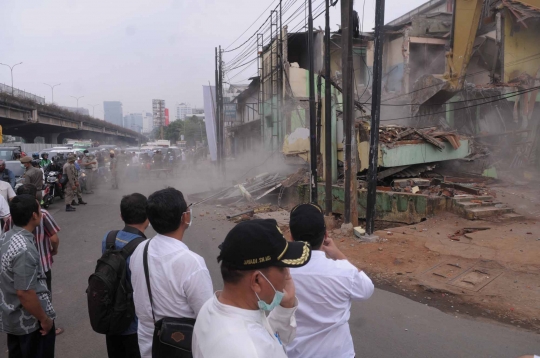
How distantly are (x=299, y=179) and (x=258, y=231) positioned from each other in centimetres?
1337

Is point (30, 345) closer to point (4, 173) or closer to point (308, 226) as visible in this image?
point (308, 226)

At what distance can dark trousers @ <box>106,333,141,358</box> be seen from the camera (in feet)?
9.09

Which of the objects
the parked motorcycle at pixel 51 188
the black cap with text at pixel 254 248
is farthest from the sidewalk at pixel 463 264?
the parked motorcycle at pixel 51 188

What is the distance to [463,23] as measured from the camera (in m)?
15.8

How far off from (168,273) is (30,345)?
5.21ft

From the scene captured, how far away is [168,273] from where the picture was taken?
88.0 inches

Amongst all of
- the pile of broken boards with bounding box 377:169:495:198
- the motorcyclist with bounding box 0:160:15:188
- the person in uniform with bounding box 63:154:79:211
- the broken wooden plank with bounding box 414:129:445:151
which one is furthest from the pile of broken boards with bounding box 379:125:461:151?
the motorcyclist with bounding box 0:160:15:188

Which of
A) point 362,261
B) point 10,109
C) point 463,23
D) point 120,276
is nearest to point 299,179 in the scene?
point 362,261

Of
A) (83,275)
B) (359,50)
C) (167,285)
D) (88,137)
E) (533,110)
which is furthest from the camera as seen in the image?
(88,137)

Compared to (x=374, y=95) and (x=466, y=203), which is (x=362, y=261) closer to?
(x=374, y=95)

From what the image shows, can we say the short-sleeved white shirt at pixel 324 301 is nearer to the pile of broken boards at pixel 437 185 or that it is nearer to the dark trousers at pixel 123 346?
the dark trousers at pixel 123 346

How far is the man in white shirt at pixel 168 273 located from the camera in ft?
7.28

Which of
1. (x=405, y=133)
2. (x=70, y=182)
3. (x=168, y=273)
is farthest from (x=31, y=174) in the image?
(x=405, y=133)

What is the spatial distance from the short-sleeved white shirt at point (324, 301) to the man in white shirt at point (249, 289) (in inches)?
24.9
